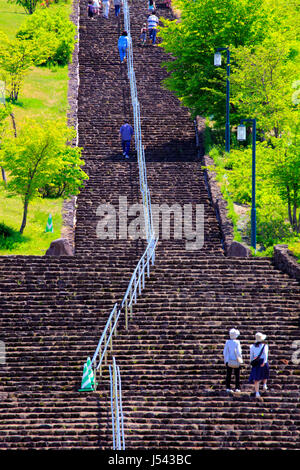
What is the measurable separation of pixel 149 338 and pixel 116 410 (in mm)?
4297

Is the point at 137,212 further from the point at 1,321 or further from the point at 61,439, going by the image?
the point at 61,439

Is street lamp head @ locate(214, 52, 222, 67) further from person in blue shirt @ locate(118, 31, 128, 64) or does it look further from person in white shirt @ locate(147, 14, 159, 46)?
person in white shirt @ locate(147, 14, 159, 46)

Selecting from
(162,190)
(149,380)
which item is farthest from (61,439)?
(162,190)

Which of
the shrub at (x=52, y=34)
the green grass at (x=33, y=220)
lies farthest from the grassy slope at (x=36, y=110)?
the shrub at (x=52, y=34)

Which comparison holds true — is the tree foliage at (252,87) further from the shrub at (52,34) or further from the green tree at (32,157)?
the shrub at (52,34)

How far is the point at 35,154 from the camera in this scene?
105 ft

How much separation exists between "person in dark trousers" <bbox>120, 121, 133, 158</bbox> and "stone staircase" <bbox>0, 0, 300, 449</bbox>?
2.07m

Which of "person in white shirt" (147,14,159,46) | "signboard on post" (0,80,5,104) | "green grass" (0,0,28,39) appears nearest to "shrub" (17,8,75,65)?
"green grass" (0,0,28,39)

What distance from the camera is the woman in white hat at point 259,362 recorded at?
20.1 meters

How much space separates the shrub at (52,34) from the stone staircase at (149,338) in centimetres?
1311

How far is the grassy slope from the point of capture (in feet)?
105

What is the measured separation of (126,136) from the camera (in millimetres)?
37125

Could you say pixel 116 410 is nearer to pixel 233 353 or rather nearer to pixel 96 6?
pixel 233 353
